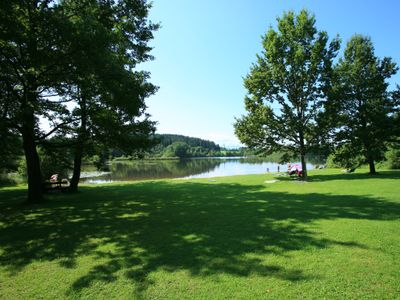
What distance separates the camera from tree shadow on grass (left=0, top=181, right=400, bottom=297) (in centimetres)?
489

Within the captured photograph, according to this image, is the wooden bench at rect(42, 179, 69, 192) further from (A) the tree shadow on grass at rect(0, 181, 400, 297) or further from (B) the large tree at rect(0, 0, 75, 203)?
(A) the tree shadow on grass at rect(0, 181, 400, 297)

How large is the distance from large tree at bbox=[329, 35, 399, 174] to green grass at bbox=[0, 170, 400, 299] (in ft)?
47.6

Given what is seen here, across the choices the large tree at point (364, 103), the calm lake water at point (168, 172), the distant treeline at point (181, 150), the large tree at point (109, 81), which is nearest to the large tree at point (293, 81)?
the large tree at point (364, 103)

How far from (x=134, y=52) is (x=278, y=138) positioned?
13.2 metres

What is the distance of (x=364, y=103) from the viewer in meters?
23.2

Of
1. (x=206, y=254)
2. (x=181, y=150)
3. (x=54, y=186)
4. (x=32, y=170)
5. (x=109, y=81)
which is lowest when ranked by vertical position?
(x=206, y=254)

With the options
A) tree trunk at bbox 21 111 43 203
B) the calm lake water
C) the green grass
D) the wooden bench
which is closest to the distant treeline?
the calm lake water

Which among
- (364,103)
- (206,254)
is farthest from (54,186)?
(364,103)

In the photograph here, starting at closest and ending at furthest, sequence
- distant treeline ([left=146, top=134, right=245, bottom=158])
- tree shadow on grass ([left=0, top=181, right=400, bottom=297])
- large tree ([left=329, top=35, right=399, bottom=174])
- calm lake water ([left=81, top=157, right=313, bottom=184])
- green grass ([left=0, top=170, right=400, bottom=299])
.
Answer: green grass ([left=0, top=170, right=400, bottom=299])
tree shadow on grass ([left=0, top=181, right=400, bottom=297])
large tree ([left=329, top=35, right=399, bottom=174])
calm lake water ([left=81, top=157, right=313, bottom=184])
distant treeline ([left=146, top=134, right=245, bottom=158])

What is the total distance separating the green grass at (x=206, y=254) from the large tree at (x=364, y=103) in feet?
47.6

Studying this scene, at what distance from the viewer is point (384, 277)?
430 cm

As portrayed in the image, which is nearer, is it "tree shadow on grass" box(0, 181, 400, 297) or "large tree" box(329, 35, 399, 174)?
"tree shadow on grass" box(0, 181, 400, 297)

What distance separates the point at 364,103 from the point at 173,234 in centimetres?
2302

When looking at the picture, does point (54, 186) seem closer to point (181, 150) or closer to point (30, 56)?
point (30, 56)
